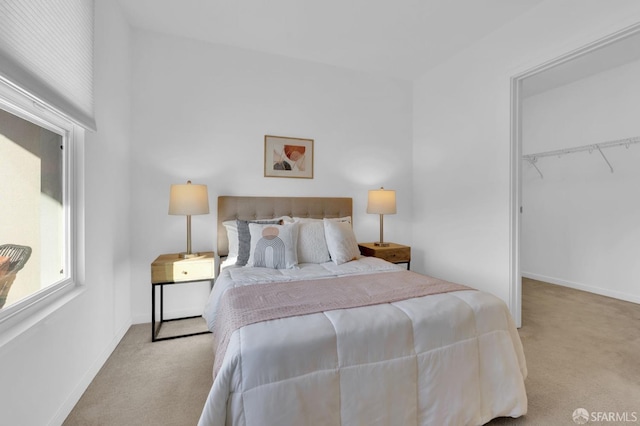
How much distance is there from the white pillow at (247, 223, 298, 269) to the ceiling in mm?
1933

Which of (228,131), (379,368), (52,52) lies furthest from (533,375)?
(52,52)

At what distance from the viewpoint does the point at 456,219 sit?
3471 millimetres

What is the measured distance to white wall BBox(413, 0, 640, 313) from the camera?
7.97 ft

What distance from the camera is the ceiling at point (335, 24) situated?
8.32 feet

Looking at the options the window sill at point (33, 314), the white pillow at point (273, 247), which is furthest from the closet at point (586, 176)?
the window sill at point (33, 314)

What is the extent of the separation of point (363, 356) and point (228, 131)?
266 cm

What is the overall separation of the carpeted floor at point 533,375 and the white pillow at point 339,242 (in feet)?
4.26

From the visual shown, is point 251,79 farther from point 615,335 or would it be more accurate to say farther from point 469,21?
point 615,335

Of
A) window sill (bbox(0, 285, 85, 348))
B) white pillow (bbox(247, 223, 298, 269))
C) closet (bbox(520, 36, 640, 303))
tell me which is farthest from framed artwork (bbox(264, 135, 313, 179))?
closet (bbox(520, 36, 640, 303))

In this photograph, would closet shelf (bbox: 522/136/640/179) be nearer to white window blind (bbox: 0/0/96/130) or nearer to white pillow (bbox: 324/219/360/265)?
white pillow (bbox: 324/219/360/265)

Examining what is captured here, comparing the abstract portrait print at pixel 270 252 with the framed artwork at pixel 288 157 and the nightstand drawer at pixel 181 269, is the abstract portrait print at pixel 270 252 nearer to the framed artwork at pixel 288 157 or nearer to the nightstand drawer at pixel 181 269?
the nightstand drawer at pixel 181 269

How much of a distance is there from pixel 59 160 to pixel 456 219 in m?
3.66

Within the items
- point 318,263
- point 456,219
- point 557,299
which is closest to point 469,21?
point 456,219

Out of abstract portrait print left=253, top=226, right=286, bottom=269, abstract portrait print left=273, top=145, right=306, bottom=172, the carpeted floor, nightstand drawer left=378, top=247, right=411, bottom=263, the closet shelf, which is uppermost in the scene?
the closet shelf
